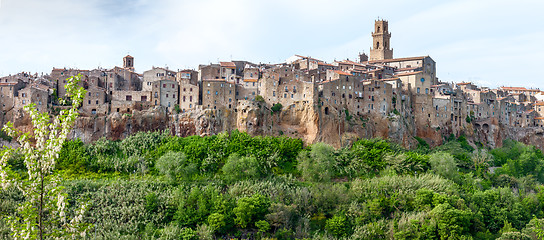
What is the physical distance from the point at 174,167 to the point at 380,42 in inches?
2339

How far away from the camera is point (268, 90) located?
68125mm

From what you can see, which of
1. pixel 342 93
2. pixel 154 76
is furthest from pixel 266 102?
pixel 154 76

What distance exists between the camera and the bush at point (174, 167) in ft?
187

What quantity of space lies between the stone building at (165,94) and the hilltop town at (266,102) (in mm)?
135

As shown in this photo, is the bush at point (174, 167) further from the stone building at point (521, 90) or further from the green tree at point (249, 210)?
the stone building at point (521, 90)

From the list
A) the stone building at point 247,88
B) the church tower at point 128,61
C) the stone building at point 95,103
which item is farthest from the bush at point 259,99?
the church tower at point 128,61

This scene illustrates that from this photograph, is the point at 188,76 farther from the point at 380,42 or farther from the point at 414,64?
the point at 380,42

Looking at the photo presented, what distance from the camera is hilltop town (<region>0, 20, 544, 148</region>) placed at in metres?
65.3

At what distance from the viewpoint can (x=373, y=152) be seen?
211 feet

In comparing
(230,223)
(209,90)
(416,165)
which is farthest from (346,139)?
(230,223)

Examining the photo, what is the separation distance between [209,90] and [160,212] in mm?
21858

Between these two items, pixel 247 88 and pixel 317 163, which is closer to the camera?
pixel 317 163

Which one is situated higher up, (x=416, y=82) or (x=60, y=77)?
(x=416, y=82)

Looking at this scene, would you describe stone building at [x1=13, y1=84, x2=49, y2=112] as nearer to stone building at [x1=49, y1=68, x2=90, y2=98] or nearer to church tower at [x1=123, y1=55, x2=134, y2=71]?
stone building at [x1=49, y1=68, x2=90, y2=98]
